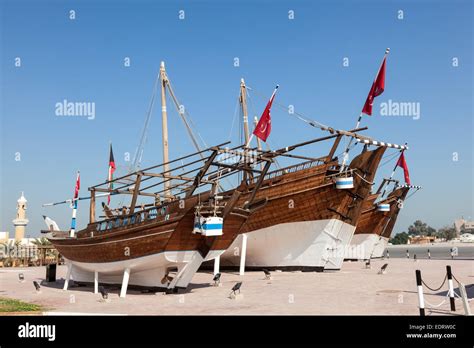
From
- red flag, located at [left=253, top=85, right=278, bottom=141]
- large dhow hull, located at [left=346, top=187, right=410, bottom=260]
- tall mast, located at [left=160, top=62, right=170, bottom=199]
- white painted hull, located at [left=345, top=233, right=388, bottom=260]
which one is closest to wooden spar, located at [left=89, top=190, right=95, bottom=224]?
red flag, located at [left=253, top=85, right=278, bottom=141]

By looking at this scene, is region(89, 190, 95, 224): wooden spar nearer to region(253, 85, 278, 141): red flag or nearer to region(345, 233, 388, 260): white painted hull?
region(253, 85, 278, 141): red flag

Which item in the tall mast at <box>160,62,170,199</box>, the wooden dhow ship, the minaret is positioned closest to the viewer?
the wooden dhow ship

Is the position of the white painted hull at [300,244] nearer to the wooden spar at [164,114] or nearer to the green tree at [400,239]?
the wooden spar at [164,114]

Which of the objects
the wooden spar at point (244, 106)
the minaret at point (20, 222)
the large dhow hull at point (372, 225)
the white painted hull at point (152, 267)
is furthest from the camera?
the minaret at point (20, 222)

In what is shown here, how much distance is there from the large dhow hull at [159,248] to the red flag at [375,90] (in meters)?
11.1

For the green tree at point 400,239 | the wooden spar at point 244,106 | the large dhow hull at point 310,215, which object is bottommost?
the green tree at point 400,239

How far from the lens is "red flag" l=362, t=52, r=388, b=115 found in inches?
948

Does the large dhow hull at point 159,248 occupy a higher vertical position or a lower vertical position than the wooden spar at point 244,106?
lower

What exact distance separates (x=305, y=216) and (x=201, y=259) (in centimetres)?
1147

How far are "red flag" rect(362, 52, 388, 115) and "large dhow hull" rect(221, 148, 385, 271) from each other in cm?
315

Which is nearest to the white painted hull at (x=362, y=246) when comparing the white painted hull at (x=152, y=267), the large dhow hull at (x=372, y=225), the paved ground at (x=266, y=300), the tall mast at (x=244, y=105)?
the large dhow hull at (x=372, y=225)

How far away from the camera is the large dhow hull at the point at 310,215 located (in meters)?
26.7
